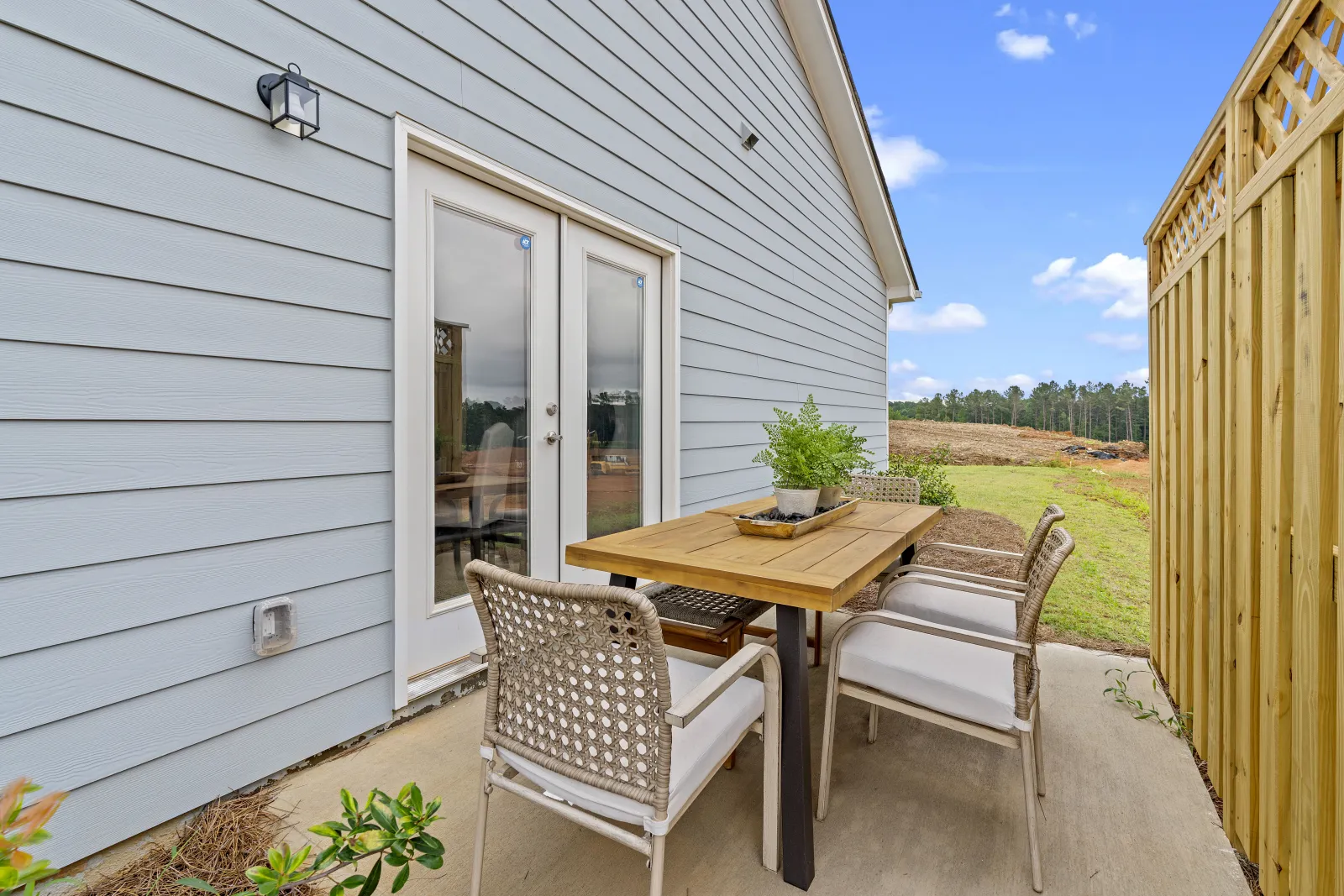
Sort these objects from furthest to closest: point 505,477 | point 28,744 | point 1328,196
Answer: point 505,477
point 28,744
point 1328,196

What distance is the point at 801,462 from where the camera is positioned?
2156mm

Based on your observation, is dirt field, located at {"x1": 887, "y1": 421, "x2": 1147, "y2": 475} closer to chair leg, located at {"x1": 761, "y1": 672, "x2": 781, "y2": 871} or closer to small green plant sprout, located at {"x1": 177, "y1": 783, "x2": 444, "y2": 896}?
chair leg, located at {"x1": 761, "y1": 672, "x2": 781, "y2": 871}

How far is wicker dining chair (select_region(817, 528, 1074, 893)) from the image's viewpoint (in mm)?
1445

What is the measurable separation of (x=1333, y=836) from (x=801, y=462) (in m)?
1.48

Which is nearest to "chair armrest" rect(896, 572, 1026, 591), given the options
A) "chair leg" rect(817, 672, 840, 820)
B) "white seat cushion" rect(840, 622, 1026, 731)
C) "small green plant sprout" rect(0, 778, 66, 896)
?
"white seat cushion" rect(840, 622, 1026, 731)

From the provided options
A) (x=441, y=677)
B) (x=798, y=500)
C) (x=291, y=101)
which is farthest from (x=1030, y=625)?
(x=291, y=101)

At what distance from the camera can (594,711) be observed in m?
1.14

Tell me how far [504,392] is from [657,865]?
6.54 feet

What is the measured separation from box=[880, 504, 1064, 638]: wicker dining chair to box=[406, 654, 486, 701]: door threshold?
169cm

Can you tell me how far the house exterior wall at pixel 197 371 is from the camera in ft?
4.58

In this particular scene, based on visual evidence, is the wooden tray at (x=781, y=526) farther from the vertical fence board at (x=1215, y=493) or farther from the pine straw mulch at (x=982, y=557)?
the vertical fence board at (x=1215, y=493)

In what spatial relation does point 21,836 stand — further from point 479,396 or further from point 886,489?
point 886,489

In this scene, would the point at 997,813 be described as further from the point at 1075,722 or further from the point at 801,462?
the point at 801,462

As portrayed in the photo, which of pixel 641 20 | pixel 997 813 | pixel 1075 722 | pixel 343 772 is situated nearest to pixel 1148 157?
pixel 641 20
